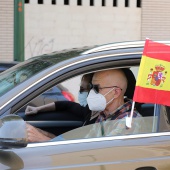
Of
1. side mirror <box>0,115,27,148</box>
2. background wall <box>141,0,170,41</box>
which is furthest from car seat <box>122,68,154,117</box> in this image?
background wall <box>141,0,170,41</box>

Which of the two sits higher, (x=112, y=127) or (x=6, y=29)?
(x=112, y=127)

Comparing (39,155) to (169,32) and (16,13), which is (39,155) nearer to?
(16,13)

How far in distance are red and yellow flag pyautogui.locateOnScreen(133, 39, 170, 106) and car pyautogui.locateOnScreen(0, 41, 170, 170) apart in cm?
12

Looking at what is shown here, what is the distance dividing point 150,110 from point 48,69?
0.83m

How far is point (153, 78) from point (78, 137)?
60 centimetres

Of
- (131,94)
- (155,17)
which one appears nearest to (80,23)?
(155,17)

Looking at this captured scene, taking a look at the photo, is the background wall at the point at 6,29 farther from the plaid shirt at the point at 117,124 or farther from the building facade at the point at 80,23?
the plaid shirt at the point at 117,124

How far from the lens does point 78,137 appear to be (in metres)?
2.91

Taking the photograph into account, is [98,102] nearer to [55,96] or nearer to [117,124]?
[117,124]

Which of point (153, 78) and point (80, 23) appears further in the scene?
point (80, 23)

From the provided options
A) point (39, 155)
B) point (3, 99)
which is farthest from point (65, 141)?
point (3, 99)

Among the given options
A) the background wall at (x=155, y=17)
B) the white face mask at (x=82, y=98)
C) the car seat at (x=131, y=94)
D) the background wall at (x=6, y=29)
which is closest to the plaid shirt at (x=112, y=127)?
the car seat at (x=131, y=94)

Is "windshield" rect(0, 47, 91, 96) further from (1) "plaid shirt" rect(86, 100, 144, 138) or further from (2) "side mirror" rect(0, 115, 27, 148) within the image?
(1) "plaid shirt" rect(86, 100, 144, 138)

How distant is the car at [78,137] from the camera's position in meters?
2.63
